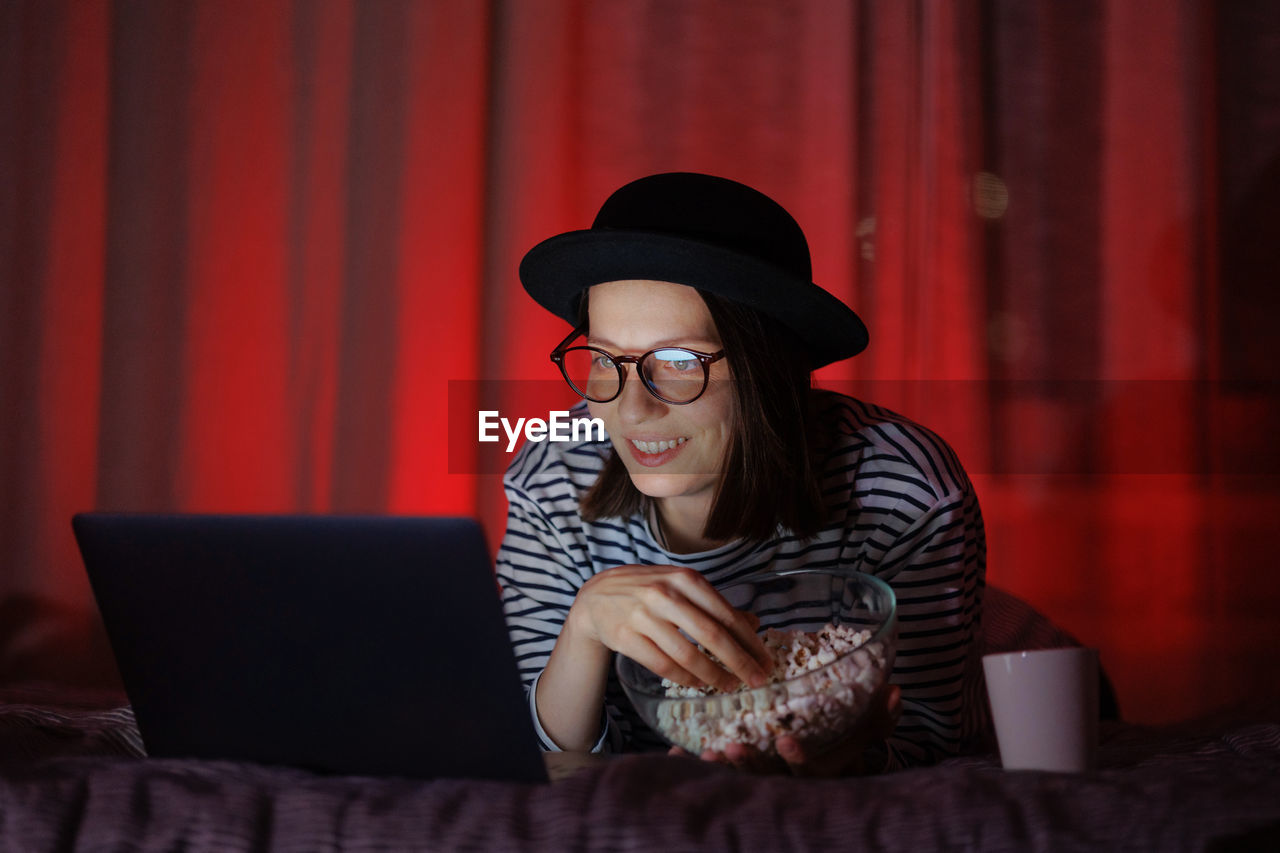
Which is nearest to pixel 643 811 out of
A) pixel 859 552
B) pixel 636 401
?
pixel 636 401

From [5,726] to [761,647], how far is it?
26.8 inches

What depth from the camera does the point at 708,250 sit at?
1024 millimetres

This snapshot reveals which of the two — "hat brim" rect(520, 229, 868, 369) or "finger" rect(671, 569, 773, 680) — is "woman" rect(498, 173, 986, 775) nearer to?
"hat brim" rect(520, 229, 868, 369)

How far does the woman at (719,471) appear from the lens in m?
1.06

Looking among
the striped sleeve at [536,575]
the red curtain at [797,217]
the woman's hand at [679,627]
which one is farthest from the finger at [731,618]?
the red curtain at [797,217]

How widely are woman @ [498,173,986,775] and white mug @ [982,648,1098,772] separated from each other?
218mm

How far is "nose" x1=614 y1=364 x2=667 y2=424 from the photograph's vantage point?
1061 mm

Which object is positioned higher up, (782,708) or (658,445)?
(658,445)

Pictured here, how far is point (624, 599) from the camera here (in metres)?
0.81

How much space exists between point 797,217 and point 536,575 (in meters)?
1.35

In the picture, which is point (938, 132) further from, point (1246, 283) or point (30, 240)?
point (30, 240)

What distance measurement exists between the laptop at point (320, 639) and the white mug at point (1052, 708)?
35 centimetres

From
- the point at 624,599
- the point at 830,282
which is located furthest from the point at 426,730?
the point at 830,282

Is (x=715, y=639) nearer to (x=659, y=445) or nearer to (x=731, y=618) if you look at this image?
(x=731, y=618)
